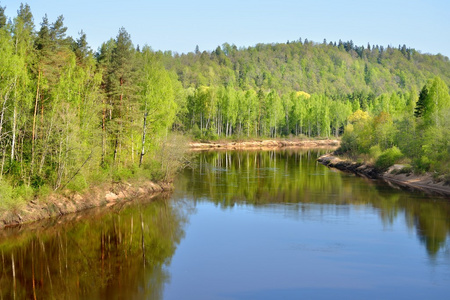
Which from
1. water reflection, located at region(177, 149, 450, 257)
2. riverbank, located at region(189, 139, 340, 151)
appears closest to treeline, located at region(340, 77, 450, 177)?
water reflection, located at region(177, 149, 450, 257)

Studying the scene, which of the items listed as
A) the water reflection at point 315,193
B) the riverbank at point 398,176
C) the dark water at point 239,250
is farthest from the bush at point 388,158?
the dark water at point 239,250

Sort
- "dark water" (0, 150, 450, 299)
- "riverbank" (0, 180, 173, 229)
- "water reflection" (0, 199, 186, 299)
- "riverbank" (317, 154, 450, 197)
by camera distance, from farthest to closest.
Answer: "riverbank" (317, 154, 450, 197), "riverbank" (0, 180, 173, 229), "dark water" (0, 150, 450, 299), "water reflection" (0, 199, 186, 299)

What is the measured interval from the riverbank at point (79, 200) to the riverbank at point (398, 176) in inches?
939

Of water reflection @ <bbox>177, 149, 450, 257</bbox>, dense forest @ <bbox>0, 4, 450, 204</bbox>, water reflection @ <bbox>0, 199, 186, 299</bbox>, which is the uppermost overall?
dense forest @ <bbox>0, 4, 450, 204</bbox>

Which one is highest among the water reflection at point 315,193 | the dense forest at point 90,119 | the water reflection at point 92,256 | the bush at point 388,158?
the dense forest at point 90,119

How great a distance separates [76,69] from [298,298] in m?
23.5

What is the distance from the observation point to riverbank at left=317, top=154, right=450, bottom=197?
43438mm

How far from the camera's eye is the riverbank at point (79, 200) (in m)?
26.3

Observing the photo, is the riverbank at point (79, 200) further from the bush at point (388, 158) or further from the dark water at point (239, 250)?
the bush at point (388, 158)

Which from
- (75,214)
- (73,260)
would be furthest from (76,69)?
(73,260)

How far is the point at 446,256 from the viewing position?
22656mm

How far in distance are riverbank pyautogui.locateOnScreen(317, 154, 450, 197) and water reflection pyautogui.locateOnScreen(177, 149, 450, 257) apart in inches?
99.6

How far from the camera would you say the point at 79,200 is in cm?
3112

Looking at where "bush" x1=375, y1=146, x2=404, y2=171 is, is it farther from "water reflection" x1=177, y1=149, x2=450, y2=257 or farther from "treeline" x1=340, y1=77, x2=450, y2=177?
"water reflection" x1=177, y1=149, x2=450, y2=257
